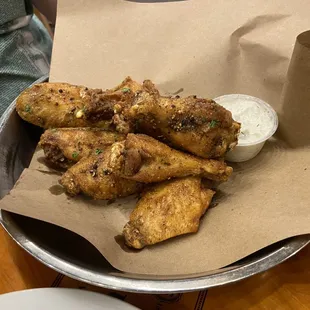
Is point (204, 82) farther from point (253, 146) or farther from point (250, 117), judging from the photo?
point (253, 146)

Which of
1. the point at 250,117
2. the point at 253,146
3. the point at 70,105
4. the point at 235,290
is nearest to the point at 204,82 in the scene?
the point at 250,117

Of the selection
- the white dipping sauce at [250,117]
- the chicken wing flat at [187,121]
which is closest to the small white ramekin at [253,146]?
the white dipping sauce at [250,117]

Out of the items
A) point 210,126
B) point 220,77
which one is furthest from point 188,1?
point 210,126

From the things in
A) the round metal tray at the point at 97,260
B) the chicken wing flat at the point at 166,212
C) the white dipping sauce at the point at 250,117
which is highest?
the white dipping sauce at the point at 250,117

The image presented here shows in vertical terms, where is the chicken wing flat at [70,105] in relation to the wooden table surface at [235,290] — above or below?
above

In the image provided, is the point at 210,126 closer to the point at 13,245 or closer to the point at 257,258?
the point at 257,258

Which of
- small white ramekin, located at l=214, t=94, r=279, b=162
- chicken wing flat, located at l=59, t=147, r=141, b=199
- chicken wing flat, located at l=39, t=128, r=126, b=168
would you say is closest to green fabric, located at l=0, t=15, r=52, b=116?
chicken wing flat, located at l=39, t=128, r=126, b=168

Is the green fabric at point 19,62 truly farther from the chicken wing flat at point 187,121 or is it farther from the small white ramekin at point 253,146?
the small white ramekin at point 253,146
